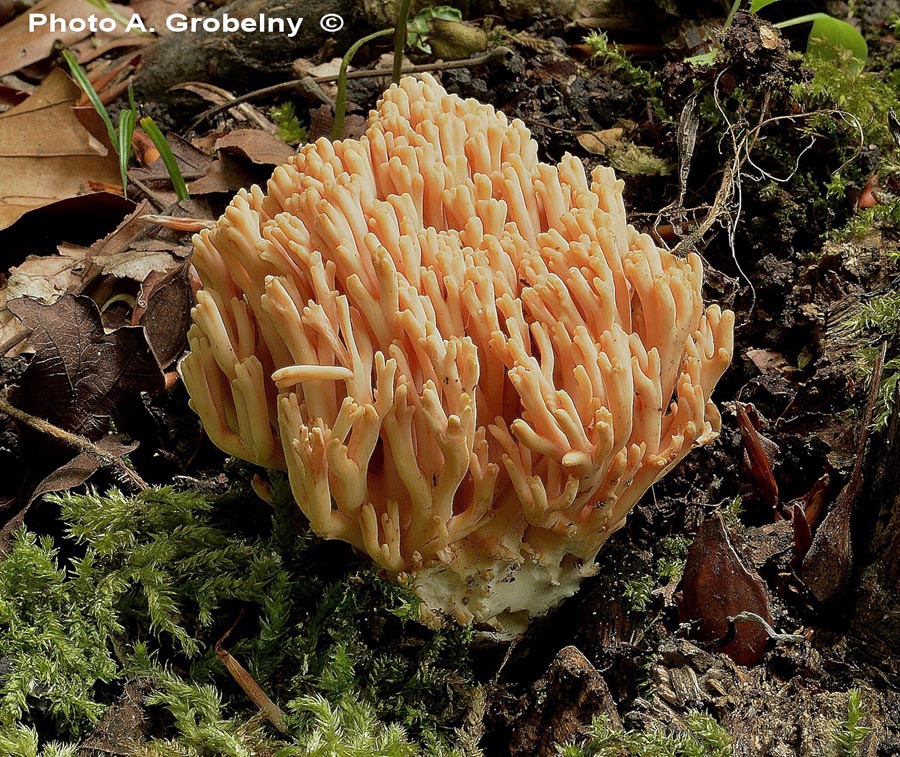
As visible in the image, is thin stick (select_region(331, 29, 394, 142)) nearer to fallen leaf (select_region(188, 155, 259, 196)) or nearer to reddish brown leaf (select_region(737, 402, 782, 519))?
fallen leaf (select_region(188, 155, 259, 196))

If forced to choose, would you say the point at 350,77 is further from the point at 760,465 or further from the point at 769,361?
the point at 760,465

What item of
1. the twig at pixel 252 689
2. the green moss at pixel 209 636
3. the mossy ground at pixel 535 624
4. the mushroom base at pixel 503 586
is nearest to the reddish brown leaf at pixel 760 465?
the mossy ground at pixel 535 624

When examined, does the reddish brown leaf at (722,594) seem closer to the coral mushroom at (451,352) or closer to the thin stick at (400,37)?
the coral mushroom at (451,352)

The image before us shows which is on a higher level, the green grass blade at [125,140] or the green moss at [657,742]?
the green grass blade at [125,140]

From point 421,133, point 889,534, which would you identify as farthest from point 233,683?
point 889,534

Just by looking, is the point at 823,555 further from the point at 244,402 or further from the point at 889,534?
the point at 244,402

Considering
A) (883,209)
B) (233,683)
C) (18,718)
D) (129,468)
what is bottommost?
(233,683)

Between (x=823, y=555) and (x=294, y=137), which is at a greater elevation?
(x=294, y=137)
